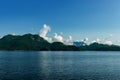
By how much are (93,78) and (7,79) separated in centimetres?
3283

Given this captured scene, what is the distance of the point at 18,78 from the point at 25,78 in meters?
2.68

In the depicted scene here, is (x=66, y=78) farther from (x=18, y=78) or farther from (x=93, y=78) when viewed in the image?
(x=18, y=78)

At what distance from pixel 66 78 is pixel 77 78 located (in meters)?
4.29

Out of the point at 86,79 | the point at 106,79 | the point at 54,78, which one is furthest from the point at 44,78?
the point at 106,79

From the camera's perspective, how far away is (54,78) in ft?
283

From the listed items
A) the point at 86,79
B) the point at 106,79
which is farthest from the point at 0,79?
the point at 106,79

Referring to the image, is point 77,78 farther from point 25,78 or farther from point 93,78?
point 25,78

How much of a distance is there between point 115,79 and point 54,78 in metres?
23.6

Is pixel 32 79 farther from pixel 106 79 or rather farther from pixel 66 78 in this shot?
pixel 106 79

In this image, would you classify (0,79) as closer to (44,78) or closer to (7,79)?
(7,79)

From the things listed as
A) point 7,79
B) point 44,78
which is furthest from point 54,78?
point 7,79

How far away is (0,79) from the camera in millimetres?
81375

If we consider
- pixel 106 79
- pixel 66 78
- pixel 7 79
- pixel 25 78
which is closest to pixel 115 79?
pixel 106 79

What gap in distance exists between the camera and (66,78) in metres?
86.3
